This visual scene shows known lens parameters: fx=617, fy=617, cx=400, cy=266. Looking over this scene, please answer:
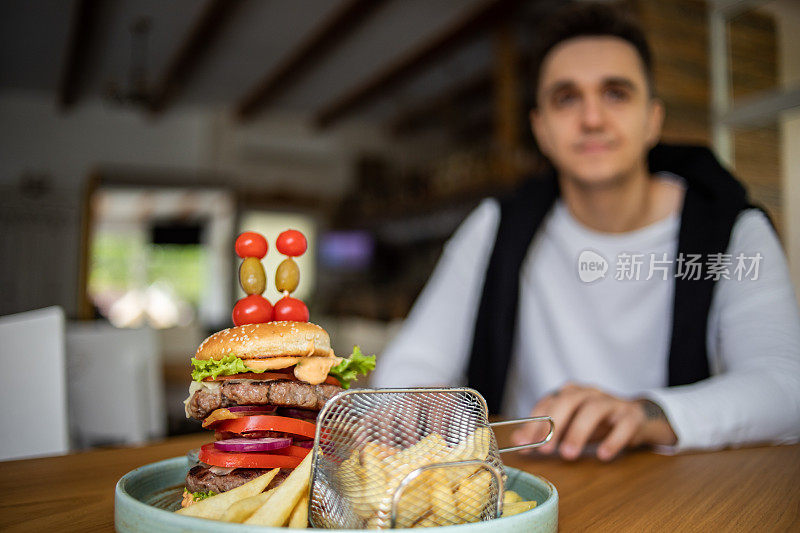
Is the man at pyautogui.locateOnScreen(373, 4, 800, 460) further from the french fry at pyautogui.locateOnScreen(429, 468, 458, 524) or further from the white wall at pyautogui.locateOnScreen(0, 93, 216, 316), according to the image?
the white wall at pyautogui.locateOnScreen(0, 93, 216, 316)

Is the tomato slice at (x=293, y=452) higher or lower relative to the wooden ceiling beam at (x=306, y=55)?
lower

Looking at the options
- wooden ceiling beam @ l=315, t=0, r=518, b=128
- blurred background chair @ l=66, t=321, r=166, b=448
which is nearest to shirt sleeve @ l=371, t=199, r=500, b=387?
blurred background chair @ l=66, t=321, r=166, b=448

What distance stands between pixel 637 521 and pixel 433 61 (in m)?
6.57

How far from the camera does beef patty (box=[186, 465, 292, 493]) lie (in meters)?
0.74

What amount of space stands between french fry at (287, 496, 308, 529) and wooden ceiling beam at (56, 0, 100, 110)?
6.26 meters

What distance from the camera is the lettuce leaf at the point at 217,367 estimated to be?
776mm

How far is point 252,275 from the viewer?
2.73ft

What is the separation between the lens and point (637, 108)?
5.26ft

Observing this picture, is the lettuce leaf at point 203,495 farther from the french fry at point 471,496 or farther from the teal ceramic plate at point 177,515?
the french fry at point 471,496

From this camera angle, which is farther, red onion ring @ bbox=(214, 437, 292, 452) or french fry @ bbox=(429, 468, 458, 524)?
red onion ring @ bbox=(214, 437, 292, 452)

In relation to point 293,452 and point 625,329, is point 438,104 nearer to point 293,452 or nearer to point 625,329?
point 625,329

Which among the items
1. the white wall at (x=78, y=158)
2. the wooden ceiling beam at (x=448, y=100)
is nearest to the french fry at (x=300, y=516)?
the wooden ceiling beam at (x=448, y=100)

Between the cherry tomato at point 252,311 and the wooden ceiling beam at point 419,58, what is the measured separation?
5.13 metres

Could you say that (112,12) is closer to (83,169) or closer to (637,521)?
(83,169)
